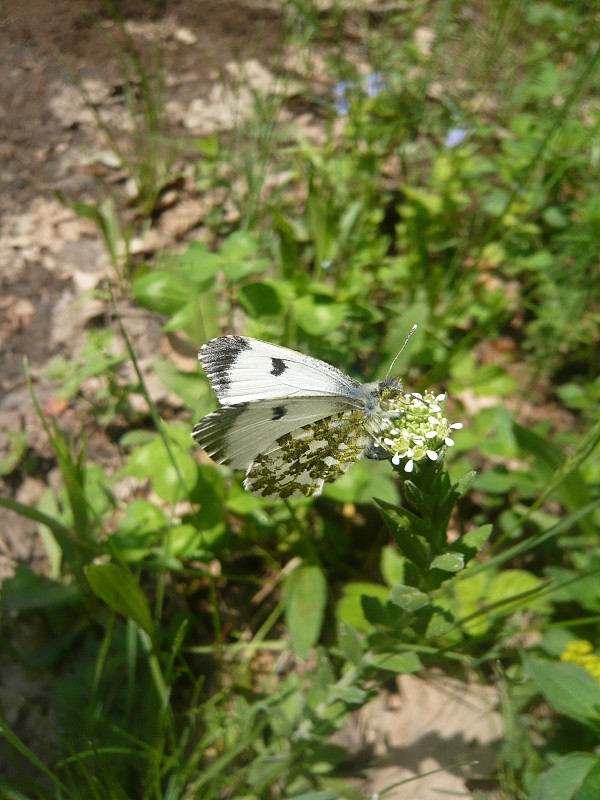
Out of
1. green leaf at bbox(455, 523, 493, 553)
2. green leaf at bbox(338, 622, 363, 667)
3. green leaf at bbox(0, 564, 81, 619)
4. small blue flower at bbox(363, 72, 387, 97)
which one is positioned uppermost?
small blue flower at bbox(363, 72, 387, 97)

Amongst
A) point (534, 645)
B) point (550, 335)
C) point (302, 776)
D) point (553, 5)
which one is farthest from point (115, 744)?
point (553, 5)

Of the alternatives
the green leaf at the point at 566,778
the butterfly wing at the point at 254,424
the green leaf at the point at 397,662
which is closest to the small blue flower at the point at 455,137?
the butterfly wing at the point at 254,424

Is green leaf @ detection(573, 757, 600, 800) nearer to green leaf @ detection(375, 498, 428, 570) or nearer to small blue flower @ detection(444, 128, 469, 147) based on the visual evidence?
green leaf @ detection(375, 498, 428, 570)

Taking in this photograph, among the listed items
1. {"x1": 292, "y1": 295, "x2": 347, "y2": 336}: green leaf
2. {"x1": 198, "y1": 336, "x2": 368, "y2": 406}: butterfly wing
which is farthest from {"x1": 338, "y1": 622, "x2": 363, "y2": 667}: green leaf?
{"x1": 292, "y1": 295, "x2": 347, "y2": 336}: green leaf

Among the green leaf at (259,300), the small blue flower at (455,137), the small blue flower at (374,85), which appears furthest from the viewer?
the small blue flower at (374,85)

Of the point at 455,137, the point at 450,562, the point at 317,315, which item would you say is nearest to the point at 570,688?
the point at 450,562

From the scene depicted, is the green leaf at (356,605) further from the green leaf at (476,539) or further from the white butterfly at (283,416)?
the green leaf at (476,539)

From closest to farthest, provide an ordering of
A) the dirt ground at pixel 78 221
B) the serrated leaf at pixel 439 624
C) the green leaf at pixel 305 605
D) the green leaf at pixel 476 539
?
the green leaf at pixel 476 539, the serrated leaf at pixel 439 624, the green leaf at pixel 305 605, the dirt ground at pixel 78 221

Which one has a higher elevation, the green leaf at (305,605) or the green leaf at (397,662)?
the green leaf at (397,662)

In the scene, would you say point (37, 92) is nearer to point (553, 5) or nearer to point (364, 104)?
point (364, 104)
